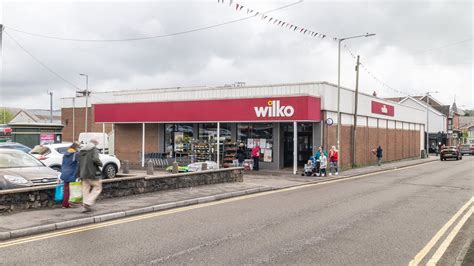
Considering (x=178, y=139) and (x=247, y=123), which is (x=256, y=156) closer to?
(x=247, y=123)

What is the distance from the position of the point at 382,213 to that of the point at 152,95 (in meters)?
25.0

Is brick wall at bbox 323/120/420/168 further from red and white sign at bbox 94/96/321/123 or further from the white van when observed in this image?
the white van

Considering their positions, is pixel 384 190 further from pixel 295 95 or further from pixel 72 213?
pixel 72 213

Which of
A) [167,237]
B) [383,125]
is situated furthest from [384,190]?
[383,125]

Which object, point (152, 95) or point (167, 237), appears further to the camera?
point (152, 95)

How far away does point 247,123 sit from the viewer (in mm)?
27109

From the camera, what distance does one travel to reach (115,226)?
360 inches

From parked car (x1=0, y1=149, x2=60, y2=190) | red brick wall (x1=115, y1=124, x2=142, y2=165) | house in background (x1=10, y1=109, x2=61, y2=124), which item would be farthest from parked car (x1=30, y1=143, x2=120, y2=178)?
house in background (x1=10, y1=109, x2=61, y2=124)

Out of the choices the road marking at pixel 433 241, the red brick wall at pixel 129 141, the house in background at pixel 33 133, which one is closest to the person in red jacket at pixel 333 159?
the road marking at pixel 433 241

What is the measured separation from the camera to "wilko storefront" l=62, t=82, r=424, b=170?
24.8 metres

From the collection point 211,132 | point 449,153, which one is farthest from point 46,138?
point 449,153

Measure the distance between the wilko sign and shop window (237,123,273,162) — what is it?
1.78m

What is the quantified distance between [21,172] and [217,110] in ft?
51.8

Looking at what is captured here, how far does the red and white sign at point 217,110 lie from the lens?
2378 cm
